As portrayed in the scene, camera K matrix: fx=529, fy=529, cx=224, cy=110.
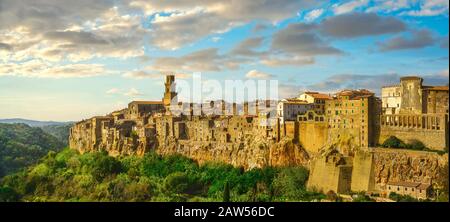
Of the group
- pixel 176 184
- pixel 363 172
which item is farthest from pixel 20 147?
pixel 363 172

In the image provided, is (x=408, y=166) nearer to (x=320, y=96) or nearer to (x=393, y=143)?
(x=393, y=143)

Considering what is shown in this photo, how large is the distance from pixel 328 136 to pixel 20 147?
15.2m

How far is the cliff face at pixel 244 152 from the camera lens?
12.9m

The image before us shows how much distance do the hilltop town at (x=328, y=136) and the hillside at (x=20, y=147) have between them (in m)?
5.04

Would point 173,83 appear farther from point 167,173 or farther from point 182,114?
point 167,173

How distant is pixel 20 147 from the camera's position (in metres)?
22.6

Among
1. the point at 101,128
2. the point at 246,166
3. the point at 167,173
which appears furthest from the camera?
the point at 101,128

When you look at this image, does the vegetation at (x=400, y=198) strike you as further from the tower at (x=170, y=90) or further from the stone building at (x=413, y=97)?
the tower at (x=170, y=90)

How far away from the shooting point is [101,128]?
62.4 feet
